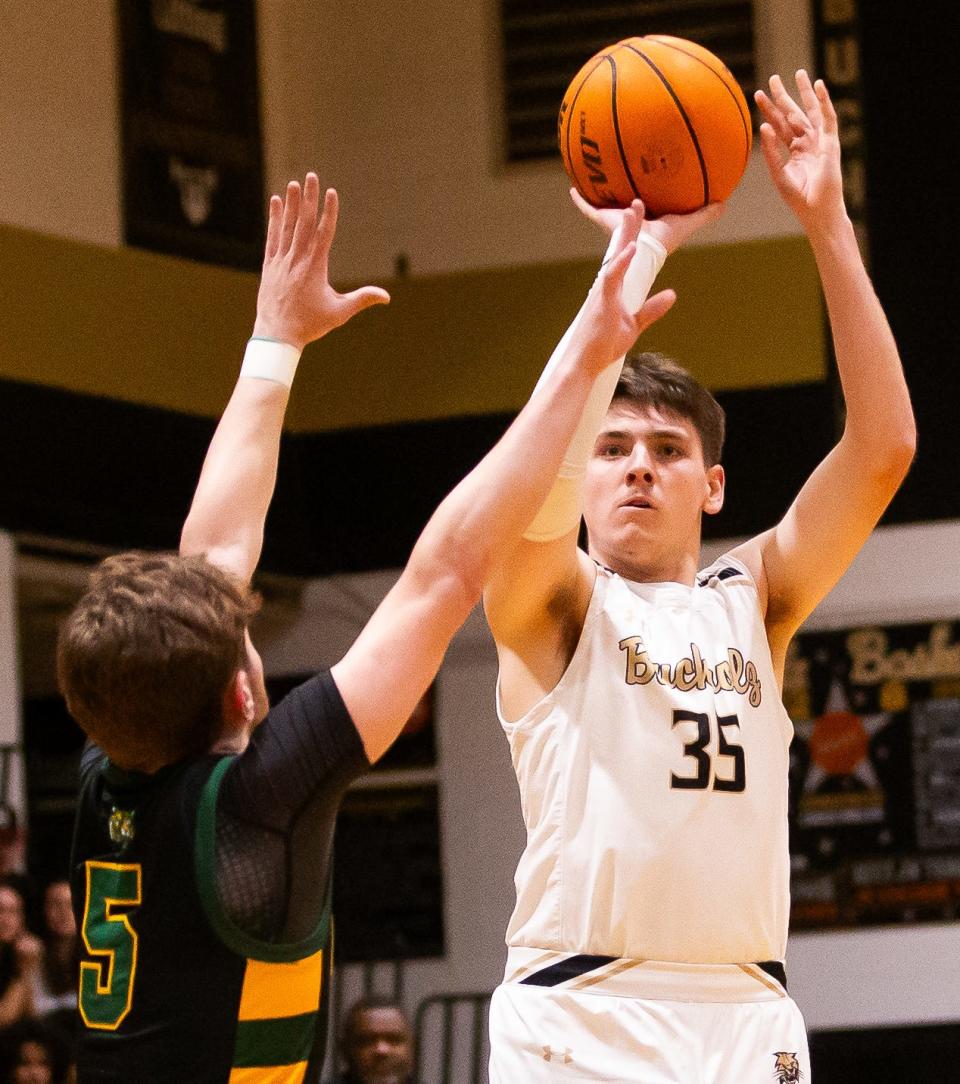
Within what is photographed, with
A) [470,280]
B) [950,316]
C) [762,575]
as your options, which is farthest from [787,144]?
[470,280]

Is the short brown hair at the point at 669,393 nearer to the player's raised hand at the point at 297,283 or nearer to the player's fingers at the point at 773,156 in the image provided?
the player's fingers at the point at 773,156

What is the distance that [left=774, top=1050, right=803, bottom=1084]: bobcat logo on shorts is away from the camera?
127 inches

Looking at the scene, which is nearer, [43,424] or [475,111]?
[43,424]

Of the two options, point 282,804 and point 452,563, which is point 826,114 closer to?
point 452,563

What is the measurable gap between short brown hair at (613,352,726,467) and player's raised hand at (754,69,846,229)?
1.33 ft

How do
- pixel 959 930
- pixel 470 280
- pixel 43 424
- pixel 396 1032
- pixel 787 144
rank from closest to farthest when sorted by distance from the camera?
pixel 787 144 < pixel 396 1032 < pixel 43 424 < pixel 959 930 < pixel 470 280

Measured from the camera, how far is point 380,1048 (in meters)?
8.80

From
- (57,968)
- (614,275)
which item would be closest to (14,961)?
(57,968)

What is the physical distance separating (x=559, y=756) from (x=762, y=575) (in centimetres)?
65

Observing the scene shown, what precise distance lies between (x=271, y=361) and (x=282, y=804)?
1254 millimetres

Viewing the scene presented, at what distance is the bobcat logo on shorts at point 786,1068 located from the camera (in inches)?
127

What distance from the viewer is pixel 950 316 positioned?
34.4ft

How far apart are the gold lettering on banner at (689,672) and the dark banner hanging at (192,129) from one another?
7.56 m

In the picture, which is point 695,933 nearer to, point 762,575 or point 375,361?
point 762,575
